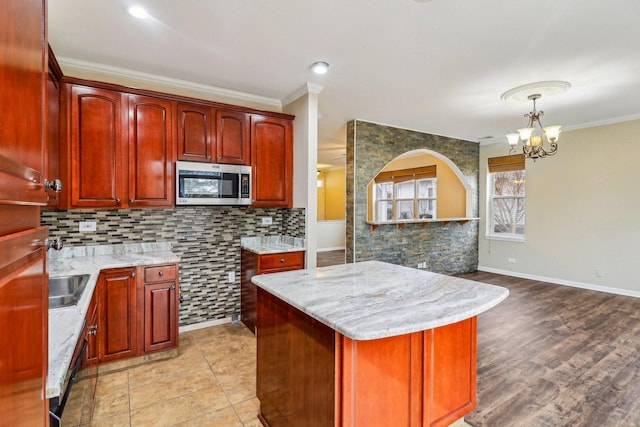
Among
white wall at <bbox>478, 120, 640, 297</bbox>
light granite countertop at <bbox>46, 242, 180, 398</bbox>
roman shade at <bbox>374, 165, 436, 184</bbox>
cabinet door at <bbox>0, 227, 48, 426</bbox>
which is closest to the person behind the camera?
cabinet door at <bbox>0, 227, 48, 426</bbox>

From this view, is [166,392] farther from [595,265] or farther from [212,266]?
[595,265]

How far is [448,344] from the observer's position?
1669mm

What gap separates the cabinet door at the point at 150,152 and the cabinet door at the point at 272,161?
33.8 inches

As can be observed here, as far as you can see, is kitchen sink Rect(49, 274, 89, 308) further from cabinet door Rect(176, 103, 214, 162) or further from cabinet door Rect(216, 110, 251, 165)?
cabinet door Rect(216, 110, 251, 165)

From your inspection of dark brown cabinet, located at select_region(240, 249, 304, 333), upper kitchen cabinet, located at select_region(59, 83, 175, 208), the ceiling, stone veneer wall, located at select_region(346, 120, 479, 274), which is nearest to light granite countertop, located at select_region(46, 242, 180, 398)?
upper kitchen cabinet, located at select_region(59, 83, 175, 208)

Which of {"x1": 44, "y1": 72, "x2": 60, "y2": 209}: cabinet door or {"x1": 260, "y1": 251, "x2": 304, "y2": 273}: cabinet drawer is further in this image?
{"x1": 260, "y1": 251, "x2": 304, "y2": 273}: cabinet drawer

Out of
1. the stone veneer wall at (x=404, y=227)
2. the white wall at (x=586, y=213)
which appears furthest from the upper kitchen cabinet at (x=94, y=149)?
the white wall at (x=586, y=213)

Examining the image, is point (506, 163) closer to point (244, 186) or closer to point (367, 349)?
point (244, 186)

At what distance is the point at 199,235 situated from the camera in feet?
11.6

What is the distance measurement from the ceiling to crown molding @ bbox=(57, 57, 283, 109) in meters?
0.07

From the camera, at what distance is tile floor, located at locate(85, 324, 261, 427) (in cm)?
210

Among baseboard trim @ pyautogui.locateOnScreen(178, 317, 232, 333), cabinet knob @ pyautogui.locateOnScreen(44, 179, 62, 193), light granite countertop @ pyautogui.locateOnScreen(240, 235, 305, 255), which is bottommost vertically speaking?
baseboard trim @ pyautogui.locateOnScreen(178, 317, 232, 333)

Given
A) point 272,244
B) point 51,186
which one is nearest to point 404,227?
point 272,244

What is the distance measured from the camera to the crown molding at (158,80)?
287cm
